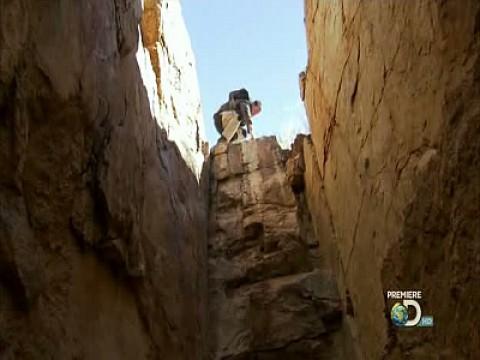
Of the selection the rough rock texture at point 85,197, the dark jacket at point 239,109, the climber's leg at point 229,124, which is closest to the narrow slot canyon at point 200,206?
the rough rock texture at point 85,197

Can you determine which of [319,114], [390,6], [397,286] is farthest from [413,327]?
[319,114]

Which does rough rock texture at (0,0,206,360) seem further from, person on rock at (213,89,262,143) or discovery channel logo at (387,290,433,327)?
person on rock at (213,89,262,143)

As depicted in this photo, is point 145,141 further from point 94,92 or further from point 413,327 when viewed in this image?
point 413,327

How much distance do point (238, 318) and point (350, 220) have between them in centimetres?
194

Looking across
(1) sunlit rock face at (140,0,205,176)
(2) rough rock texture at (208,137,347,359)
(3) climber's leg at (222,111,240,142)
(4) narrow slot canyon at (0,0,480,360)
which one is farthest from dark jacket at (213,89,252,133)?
(4) narrow slot canyon at (0,0,480,360)

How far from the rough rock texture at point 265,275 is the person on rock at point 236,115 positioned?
91.2 inches

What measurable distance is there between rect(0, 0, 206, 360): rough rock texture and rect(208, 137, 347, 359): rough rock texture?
71cm

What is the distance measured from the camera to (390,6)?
343 cm

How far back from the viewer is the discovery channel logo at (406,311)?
298 centimetres

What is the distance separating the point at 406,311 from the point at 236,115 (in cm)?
832

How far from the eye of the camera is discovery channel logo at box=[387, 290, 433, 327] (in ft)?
9.78

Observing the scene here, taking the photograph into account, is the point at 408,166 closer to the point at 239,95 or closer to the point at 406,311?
the point at 406,311

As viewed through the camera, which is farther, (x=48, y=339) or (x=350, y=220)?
(x=350, y=220)

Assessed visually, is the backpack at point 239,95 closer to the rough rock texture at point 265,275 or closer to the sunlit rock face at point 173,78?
the rough rock texture at point 265,275
